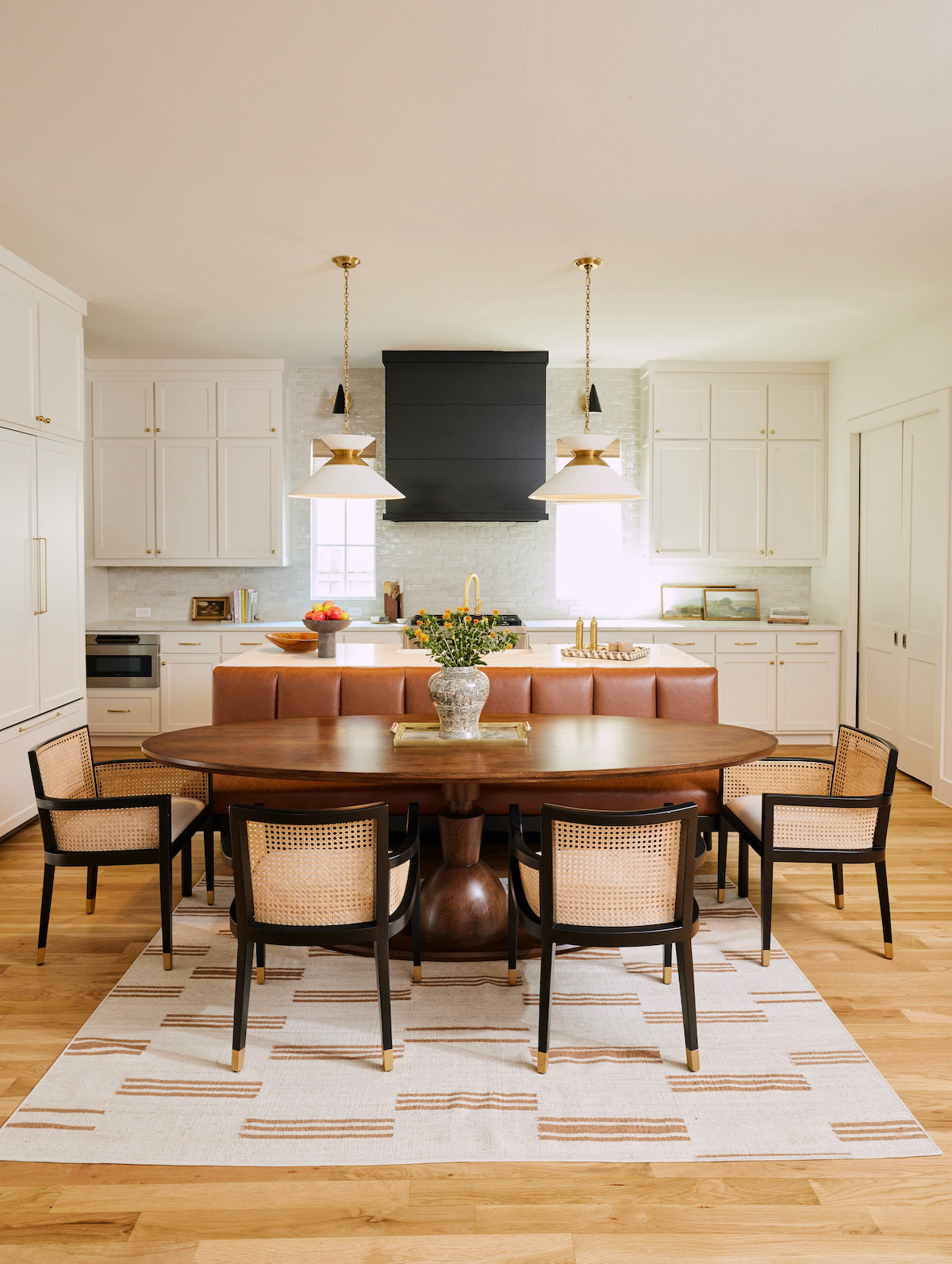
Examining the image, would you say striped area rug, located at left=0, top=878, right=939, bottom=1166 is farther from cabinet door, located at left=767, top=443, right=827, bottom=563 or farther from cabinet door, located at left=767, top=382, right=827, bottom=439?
cabinet door, located at left=767, top=382, right=827, bottom=439

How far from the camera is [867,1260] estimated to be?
5.48 feet

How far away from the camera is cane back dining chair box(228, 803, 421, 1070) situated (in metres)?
2.19

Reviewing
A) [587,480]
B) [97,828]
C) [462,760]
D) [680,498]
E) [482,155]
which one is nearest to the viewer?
[462,760]

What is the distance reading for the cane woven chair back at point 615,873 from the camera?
221 centimetres

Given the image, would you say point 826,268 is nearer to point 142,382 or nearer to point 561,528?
point 561,528

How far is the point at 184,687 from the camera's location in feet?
20.0

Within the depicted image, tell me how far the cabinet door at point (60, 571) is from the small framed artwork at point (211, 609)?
1679 mm

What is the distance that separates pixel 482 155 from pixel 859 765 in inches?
98.4

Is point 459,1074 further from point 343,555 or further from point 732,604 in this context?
point 732,604

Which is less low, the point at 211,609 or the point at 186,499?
the point at 186,499

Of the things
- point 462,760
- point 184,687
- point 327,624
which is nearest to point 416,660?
point 327,624

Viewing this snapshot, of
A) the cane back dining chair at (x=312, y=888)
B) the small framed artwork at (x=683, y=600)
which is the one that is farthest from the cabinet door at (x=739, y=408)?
the cane back dining chair at (x=312, y=888)

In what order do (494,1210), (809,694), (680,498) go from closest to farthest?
(494,1210) → (809,694) → (680,498)

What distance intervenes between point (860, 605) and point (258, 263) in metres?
4.44
